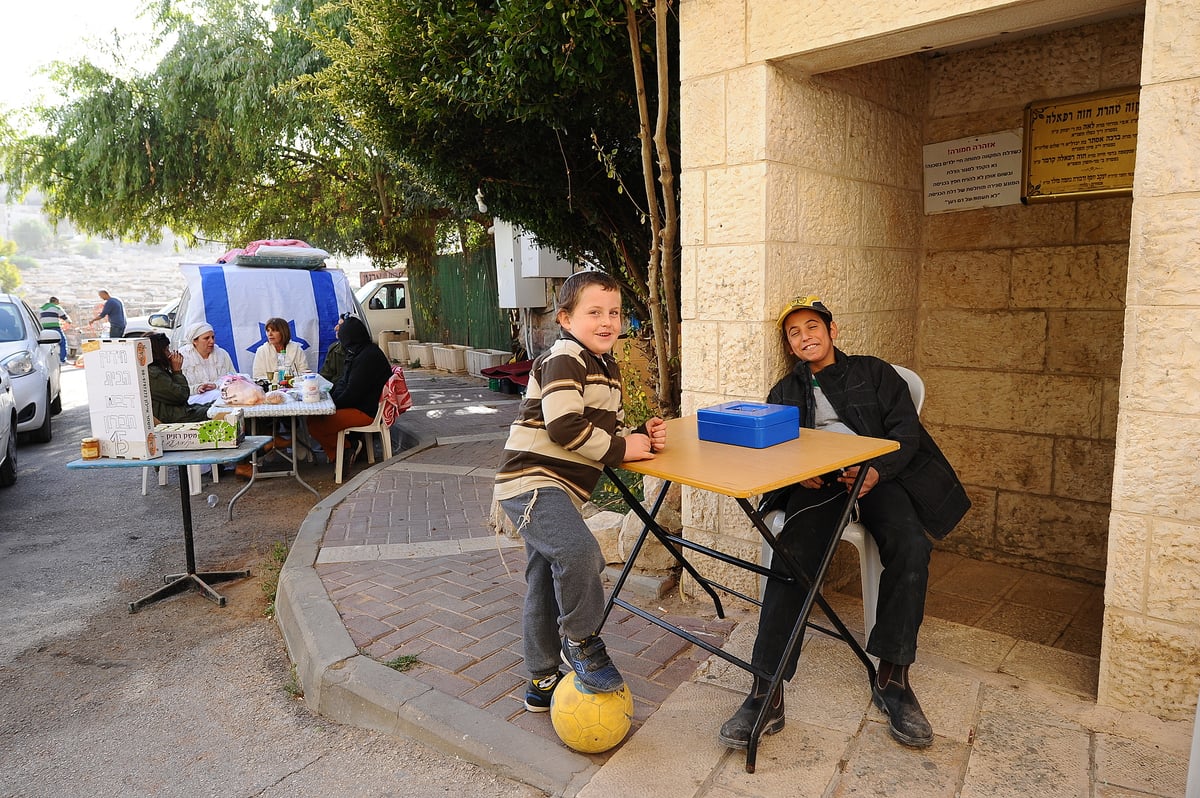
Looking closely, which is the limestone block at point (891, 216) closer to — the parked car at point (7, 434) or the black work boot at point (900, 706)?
the black work boot at point (900, 706)

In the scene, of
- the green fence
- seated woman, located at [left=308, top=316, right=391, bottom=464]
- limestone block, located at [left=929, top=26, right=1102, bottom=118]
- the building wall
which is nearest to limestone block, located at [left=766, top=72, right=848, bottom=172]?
the building wall

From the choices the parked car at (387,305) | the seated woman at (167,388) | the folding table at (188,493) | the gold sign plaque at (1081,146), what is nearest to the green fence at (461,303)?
the parked car at (387,305)

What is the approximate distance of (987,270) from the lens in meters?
4.16

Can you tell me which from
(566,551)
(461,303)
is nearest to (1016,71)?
(566,551)

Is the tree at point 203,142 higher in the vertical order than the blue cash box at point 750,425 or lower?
higher

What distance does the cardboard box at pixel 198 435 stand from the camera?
14.6 ft

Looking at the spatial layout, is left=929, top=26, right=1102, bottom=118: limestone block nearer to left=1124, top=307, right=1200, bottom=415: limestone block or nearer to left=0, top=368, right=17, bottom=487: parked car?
left=1124, top=307, right=1200, bottom=415: limestone block

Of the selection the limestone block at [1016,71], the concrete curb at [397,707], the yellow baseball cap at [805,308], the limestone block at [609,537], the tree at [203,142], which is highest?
the tree at [203,142]

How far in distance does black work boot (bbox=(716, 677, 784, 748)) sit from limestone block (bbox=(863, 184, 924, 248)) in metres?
2.24

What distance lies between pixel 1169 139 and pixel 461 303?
576 inches

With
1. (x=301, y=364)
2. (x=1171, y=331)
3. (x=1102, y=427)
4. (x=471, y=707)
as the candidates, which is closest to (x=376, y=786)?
(x=471, y=707)

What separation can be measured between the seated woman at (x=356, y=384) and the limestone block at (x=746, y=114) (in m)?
4.35

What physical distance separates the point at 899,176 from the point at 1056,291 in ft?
3.16

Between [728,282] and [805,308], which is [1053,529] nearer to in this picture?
Answer: [805,308]
